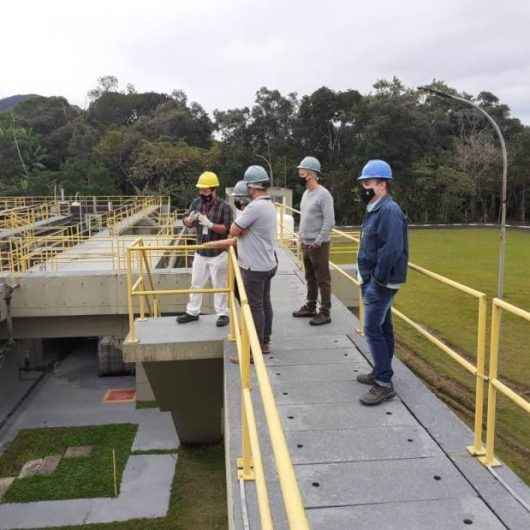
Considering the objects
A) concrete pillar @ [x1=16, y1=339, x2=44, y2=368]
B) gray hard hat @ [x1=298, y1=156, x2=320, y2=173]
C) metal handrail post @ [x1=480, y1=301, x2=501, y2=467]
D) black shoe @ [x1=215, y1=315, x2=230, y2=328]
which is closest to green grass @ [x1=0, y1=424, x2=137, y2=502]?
concrete pillar @ [x1=16, y1=339, x2=44, y2=368]

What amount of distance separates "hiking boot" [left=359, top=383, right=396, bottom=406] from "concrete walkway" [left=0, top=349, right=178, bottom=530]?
6.66m

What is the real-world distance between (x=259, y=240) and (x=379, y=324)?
136 centimetres

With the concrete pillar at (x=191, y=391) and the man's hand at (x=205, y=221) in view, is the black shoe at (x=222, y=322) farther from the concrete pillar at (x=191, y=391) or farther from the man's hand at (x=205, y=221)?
the man's hand at (x=205, y=221)

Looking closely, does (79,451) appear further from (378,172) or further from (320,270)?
(378,172)

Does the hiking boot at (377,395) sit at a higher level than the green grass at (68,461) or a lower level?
higher

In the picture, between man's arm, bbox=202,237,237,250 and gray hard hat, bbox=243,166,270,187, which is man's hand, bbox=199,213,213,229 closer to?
man's arm, bbox=202,237,237,250

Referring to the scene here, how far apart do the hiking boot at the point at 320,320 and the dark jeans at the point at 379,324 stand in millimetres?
1832

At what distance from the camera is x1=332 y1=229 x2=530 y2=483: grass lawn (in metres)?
8.47

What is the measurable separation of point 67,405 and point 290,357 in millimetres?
11459

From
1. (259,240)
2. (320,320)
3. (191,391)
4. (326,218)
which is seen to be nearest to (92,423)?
(191,391)

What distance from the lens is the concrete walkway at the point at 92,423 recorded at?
9609 millimetres

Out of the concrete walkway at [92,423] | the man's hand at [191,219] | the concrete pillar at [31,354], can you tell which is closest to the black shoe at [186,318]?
the man's hand at [191,219]

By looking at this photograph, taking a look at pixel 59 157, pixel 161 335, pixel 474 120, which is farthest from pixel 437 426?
pixel 59 157

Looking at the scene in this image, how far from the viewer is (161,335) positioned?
599 centimetres
